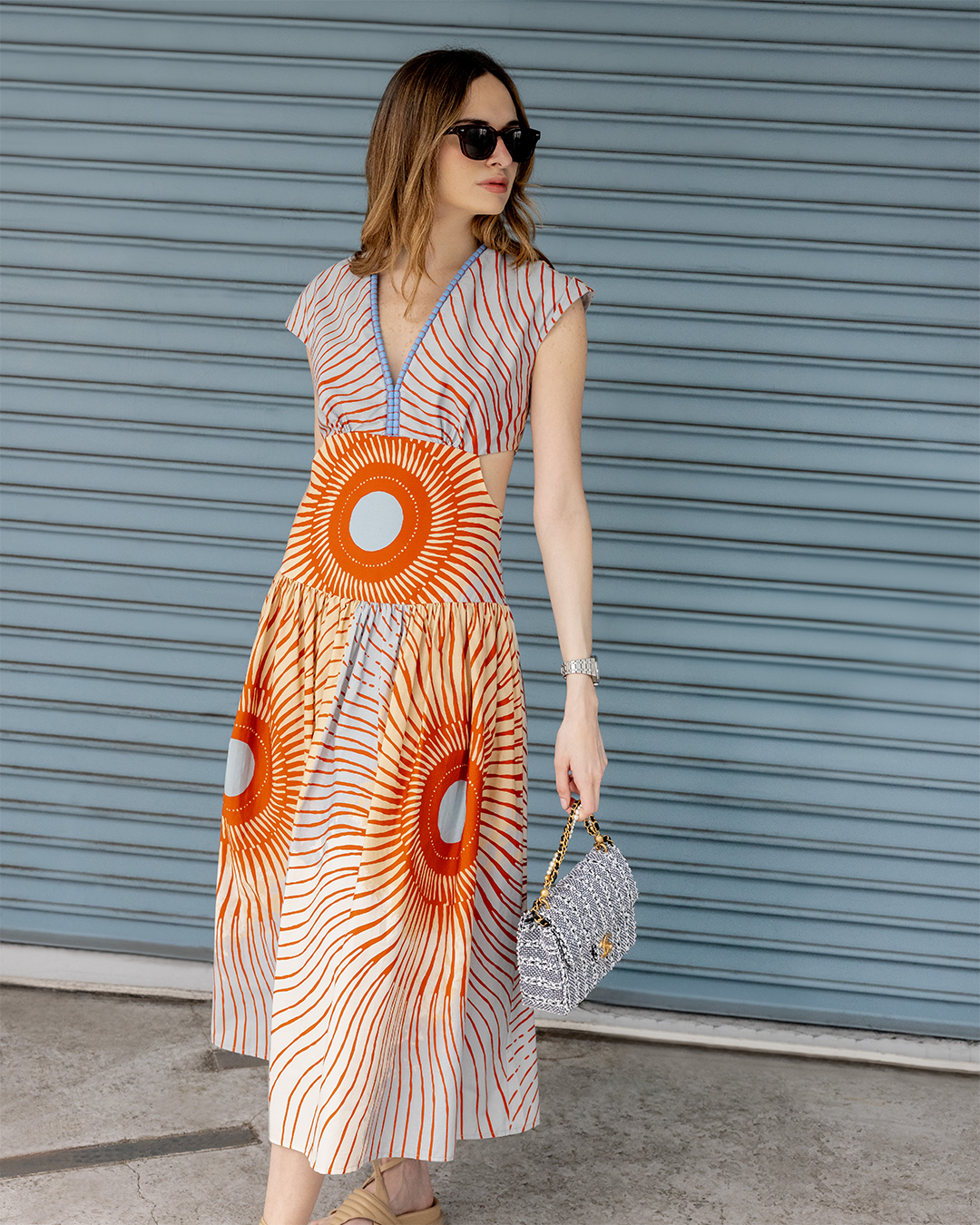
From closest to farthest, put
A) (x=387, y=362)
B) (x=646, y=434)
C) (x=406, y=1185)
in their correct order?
(x=387, y=362) → (x=406, y=1185) → (x=646, y=434)

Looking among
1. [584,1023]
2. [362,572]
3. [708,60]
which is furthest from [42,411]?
[584,1023]

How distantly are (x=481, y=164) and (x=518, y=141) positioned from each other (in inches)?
3.1

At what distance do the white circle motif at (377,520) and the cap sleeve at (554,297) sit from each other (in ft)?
1.24

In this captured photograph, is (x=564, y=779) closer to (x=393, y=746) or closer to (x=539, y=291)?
(x=393, y=746)

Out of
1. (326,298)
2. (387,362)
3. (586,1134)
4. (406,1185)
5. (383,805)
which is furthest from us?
(586,1134)

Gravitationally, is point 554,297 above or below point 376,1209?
above

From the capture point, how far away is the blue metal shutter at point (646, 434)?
3.05 meters

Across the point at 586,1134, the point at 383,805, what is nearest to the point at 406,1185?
the point at 586,1134

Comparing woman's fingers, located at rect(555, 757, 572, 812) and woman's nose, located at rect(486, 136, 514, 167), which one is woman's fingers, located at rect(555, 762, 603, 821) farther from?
woman's nose, located at rect(486, 136, 514, 167)

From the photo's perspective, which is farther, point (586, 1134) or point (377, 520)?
point (586, 1134)

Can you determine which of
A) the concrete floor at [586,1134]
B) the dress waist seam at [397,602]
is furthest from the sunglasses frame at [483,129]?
the concrete floor at [586,1134]

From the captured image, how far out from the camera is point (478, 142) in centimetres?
185

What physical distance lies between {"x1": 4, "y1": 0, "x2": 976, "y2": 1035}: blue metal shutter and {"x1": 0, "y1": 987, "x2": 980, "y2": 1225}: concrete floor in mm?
281

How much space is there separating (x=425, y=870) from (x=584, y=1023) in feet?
5.28
